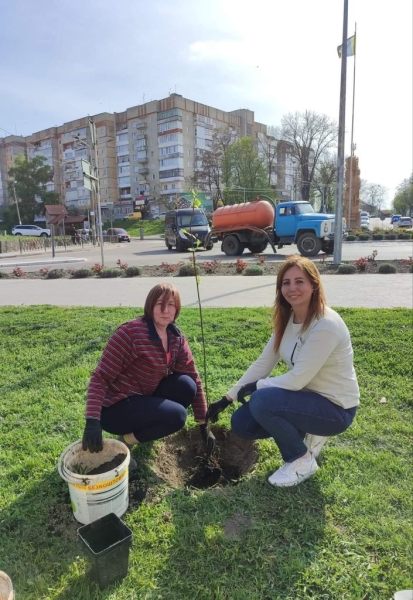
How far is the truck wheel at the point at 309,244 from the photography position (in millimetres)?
15109

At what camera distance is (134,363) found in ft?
7.99

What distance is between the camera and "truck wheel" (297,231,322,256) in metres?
15.1

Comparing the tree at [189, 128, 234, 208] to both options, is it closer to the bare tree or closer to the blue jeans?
the bare tree

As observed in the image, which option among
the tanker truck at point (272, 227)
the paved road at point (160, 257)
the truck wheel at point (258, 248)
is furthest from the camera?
the truck wheel at point (258, 248)

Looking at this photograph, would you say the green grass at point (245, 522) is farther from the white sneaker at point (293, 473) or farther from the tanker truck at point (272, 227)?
the tanker truck at point (272, 227)

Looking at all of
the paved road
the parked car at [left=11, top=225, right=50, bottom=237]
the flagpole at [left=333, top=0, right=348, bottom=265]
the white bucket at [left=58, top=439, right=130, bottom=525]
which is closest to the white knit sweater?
the white bucket at [left=58, top=439, right=130, bottom=525]

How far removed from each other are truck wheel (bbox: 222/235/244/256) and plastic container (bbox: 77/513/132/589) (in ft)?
52.7

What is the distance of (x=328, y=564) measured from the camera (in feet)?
5.90

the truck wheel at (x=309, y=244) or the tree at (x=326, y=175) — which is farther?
the tree at (x=326, y=175)

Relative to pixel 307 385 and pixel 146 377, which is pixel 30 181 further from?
pixel 307 385

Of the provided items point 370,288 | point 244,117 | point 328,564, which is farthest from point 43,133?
point 328,564

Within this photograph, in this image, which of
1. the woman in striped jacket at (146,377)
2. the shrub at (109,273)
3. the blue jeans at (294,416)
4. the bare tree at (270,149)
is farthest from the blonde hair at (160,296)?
the bare tree at (270,149)

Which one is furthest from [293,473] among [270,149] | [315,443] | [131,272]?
[270,149]

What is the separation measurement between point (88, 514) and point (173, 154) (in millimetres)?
67097
